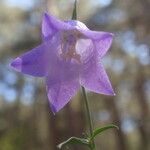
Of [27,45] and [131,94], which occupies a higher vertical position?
[27,45]

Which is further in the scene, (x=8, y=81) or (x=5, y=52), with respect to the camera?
(x=8, y=81)

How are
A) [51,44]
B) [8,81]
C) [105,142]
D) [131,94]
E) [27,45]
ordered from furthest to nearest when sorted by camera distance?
[105,142], [131,94], [8,81], [27,45], [51,44]

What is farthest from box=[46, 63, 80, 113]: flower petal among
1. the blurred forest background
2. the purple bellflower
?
the blurred forest background

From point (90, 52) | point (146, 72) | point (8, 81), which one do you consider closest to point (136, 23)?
point (146, 72)

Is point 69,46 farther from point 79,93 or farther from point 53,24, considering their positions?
point 79,93

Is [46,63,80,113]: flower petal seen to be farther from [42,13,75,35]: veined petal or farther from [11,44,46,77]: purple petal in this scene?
[42,13,75,35]: veined petal

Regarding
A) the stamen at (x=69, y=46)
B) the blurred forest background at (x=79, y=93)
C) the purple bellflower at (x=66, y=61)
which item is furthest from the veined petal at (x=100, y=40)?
the blurred forest background at (x=79, y=93)

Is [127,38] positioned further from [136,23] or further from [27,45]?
[27,45]
